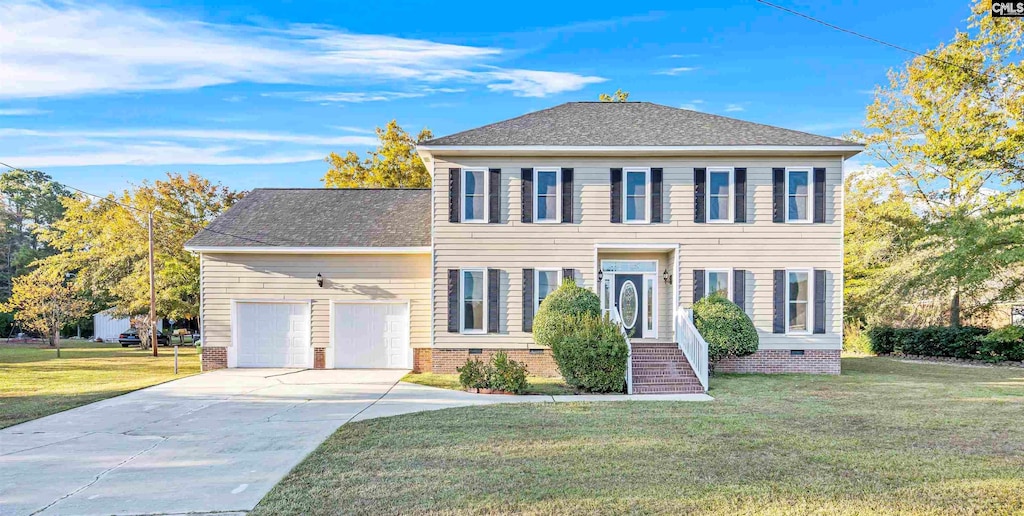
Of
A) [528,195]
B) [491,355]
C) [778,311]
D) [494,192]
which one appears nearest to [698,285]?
[778,311]

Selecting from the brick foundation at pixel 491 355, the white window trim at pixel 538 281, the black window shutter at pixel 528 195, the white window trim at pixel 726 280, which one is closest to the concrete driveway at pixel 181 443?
the brick foundation at pixel 491 355

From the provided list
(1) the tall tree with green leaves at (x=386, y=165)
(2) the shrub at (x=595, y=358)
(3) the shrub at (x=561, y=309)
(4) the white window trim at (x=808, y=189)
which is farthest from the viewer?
(1) the tall tree with green leaves at (x=386, y=165)

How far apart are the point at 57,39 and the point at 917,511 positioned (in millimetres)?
17782

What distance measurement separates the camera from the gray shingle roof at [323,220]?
16281 millimetres

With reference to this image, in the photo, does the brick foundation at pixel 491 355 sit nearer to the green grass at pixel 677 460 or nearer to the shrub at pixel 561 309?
the shrub at pixel 561 309

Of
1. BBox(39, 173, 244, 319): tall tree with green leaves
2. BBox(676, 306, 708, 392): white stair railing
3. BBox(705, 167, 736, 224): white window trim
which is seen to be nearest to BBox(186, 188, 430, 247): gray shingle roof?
BBox(676, 306, 708, 392): white stair railing

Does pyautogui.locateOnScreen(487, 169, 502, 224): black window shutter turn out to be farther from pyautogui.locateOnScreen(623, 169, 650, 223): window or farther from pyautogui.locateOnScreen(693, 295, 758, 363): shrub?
pyautogui.locateOnScreen(693, 295, 758, 363): shrub

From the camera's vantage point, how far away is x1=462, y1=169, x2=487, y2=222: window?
1520 centimetres

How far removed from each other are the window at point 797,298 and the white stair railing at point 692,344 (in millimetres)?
2591

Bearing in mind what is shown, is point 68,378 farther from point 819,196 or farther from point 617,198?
point 819,196

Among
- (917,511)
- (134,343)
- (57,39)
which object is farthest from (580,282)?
(134,343)

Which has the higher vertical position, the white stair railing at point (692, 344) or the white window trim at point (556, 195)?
the white window trim at point (556, 195)

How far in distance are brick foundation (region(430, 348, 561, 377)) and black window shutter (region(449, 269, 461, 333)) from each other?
60 centimetres

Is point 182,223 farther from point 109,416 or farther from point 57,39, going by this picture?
point 109,416
